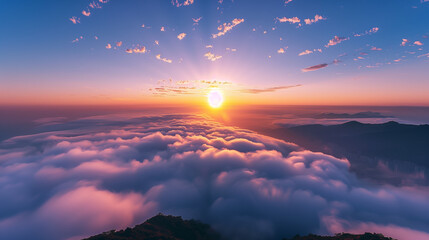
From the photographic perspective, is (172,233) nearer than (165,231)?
No

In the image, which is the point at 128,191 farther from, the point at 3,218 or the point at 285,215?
the point at 285,215

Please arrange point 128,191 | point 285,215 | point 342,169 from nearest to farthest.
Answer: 1. point 285,215
2. point 128,191
3. point 342,169

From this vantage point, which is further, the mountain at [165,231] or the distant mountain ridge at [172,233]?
the mountain at [165,231]

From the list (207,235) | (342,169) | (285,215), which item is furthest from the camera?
(342,169)

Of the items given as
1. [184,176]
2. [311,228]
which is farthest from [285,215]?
[184,176]

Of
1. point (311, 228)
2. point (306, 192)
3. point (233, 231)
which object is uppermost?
point (306, 192)

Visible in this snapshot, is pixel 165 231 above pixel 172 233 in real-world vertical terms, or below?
above

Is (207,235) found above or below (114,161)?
below

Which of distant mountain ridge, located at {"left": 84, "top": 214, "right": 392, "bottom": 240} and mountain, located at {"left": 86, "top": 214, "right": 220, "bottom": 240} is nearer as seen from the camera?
distant mountain ridge, located at {"left": 84, "top": 214, "right": 392, "bottom": 240}
